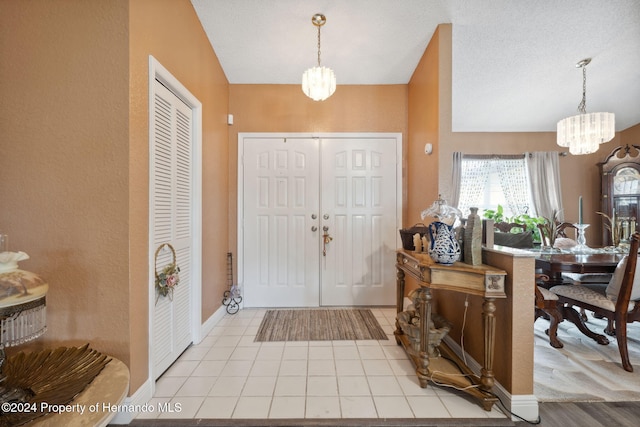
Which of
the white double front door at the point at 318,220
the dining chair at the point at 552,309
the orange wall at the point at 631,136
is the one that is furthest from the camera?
the orange wall at the point at 631,136

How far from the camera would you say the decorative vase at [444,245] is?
161 cm

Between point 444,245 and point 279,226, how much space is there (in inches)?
78.6

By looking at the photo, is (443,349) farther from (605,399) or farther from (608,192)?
(608,192)

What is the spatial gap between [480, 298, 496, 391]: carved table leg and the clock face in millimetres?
4678

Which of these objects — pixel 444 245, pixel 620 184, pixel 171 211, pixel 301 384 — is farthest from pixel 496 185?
pixel 171 211

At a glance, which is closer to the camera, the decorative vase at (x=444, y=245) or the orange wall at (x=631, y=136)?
the decorative vase at (x=444, y=245)

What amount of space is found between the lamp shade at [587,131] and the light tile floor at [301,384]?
3.01m

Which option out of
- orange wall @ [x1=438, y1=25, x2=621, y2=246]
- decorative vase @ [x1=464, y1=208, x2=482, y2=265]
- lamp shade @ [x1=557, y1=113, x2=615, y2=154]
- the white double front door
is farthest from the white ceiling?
decorative vase @ [x1=464, y1=208, x2=482, y2=265]

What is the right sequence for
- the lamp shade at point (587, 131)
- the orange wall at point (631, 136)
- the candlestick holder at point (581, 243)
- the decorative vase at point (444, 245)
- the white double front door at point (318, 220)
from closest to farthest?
the decorative vase at point (444, 245), the candlestick holder at point (581, 243), the lamp shade at point (587, 131), the white double front door at point (318, 220), the orange wall at point (631, 136)

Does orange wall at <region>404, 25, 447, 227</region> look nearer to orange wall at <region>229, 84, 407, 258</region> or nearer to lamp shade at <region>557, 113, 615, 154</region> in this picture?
orange wall at <region>229, 84, 407, 258</region>

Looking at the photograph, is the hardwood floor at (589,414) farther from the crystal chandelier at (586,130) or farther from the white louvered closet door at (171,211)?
the crystal chandelier at (586,130)

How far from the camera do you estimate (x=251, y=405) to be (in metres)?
1.56

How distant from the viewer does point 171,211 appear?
193 cm

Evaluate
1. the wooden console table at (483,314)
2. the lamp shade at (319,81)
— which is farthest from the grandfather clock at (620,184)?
the lamp shade at (319,81)
